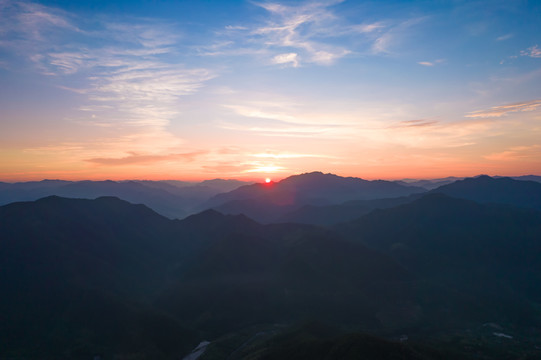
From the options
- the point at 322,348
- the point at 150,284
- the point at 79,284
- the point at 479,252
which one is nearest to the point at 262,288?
the point at 150,284

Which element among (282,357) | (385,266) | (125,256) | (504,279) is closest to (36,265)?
(125,256)

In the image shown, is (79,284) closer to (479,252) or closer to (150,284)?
(150,284)

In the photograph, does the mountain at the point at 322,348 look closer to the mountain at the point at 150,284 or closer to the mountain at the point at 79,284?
the mountain at the point at 150,284

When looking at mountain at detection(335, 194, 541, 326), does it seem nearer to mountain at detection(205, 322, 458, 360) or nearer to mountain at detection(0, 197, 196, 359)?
mountain at detection(205, 322, 458, 360)

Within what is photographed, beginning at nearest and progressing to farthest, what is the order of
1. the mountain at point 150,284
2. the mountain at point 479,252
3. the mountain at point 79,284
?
the mountain at point 79,284 < the mountain at point 150,284 < the mountain at point 479,252

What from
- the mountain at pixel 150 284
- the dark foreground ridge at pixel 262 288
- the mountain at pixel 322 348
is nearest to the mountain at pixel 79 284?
the mountain at pixel 150 284

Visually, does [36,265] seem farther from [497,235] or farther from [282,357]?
[497,235]

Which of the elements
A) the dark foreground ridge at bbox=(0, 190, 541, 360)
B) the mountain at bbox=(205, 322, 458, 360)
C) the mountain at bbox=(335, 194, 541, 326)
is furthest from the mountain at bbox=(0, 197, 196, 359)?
the mountain at bbox=(335, 194, 541, 326)

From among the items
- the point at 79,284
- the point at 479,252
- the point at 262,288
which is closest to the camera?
the point at 79,284

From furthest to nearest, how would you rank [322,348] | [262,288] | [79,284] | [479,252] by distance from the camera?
1. [479,252]
2. [262,288]
3. [79,284]
4. [322,348]
